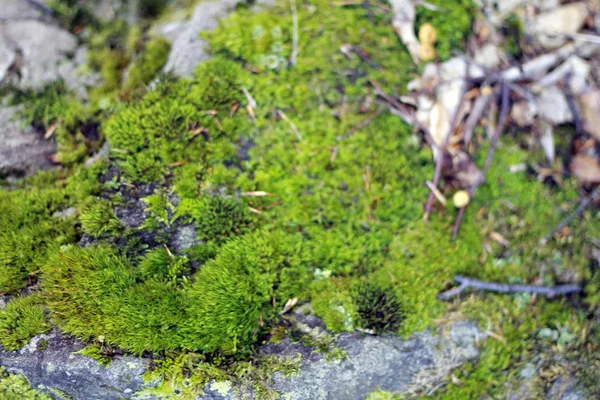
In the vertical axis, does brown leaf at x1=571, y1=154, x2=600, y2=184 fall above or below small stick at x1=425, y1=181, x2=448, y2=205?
below

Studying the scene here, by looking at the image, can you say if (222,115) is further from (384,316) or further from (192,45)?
(384,316)

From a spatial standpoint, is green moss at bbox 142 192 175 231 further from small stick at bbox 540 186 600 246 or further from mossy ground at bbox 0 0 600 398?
small stick at bbox 540 186 600 246

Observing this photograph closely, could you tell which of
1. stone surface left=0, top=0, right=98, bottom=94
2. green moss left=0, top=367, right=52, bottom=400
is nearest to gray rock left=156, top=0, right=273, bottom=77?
stone surface left=0, top=0, right=98, bottom=94

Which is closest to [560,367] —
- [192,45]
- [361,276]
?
[361,276]

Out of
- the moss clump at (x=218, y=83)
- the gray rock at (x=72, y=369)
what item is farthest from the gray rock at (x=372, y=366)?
the moss clump at (x=218, y=83)

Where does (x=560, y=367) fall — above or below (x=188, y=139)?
below

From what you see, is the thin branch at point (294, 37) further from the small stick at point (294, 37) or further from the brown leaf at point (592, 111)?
the brown leaf at point (592, 111)
